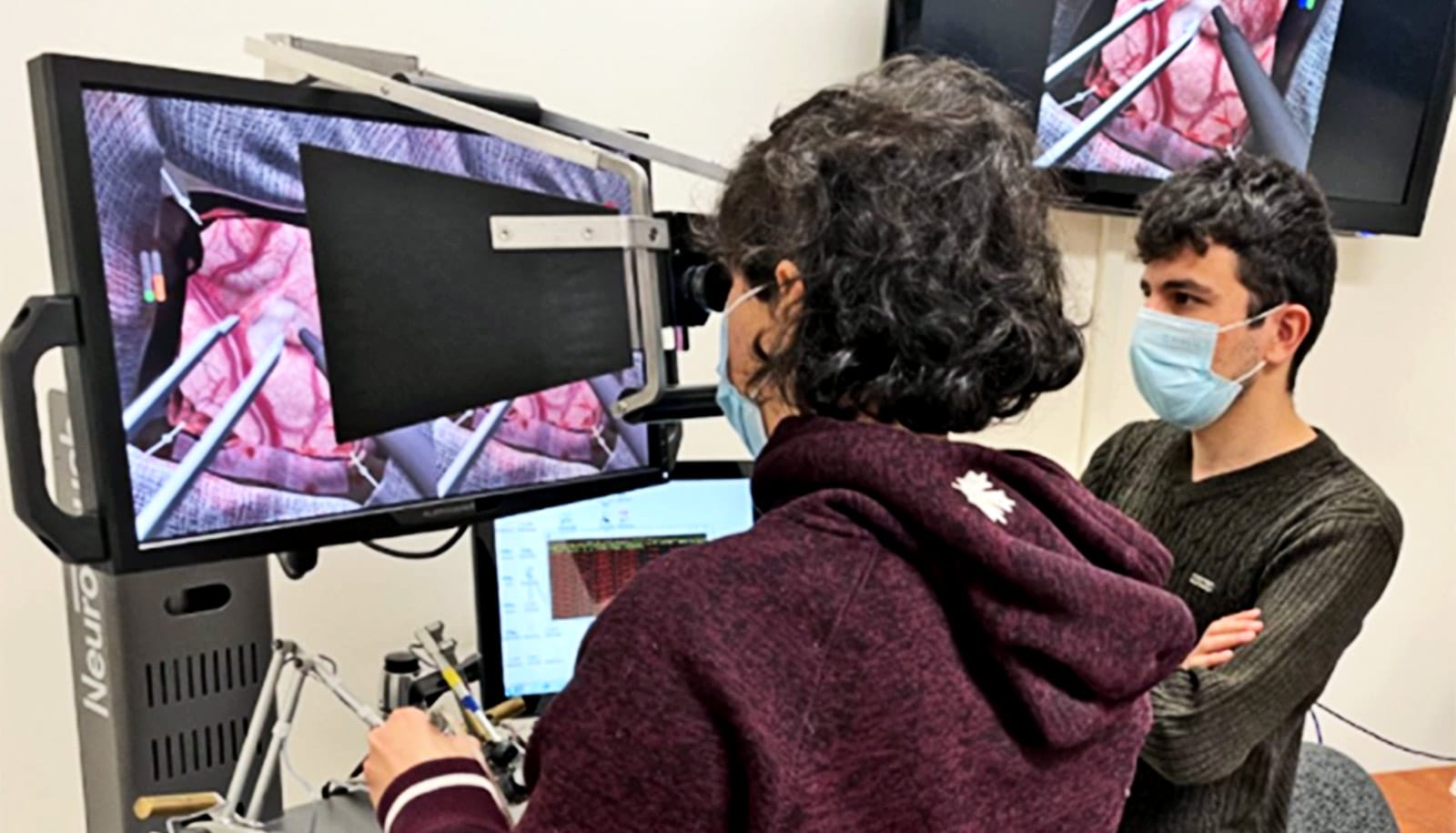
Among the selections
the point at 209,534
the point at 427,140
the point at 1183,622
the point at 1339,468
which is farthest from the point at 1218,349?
the point at 209,534

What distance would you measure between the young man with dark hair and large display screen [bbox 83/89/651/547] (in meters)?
0.92

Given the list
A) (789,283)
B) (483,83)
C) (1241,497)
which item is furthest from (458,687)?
(1241,497)

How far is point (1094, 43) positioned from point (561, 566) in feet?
4.28

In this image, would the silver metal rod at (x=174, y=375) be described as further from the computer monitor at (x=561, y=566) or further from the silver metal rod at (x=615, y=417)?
the computer monitor at (x=561, y=566)

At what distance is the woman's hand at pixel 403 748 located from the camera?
2.73 ft

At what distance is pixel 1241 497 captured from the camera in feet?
4.78

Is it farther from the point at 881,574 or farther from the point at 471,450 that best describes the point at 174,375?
the point at 881,574

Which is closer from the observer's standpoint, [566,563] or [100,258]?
[100,258]

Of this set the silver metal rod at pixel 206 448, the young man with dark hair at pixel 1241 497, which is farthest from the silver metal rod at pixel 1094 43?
the silver metal rod at pixel 206 448

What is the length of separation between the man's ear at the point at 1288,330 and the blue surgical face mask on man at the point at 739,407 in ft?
3.01

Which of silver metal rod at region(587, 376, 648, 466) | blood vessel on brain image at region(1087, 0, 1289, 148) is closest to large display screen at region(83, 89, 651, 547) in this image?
silver metal rod at region(587, 376, 648, 466)

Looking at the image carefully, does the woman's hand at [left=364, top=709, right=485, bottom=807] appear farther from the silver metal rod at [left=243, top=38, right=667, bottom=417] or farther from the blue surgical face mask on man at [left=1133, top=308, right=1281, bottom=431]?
the blue surgical face mask on man at [left=1133, top=308, right=1281, bottom=431]

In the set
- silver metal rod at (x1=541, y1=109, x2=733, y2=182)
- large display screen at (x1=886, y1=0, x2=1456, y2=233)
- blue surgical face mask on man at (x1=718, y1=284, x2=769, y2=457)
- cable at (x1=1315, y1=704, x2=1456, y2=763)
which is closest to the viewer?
blue surgical face mask on man at (x1=718, y1=284, x2=769, y2=457)

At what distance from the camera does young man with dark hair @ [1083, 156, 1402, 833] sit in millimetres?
1315
